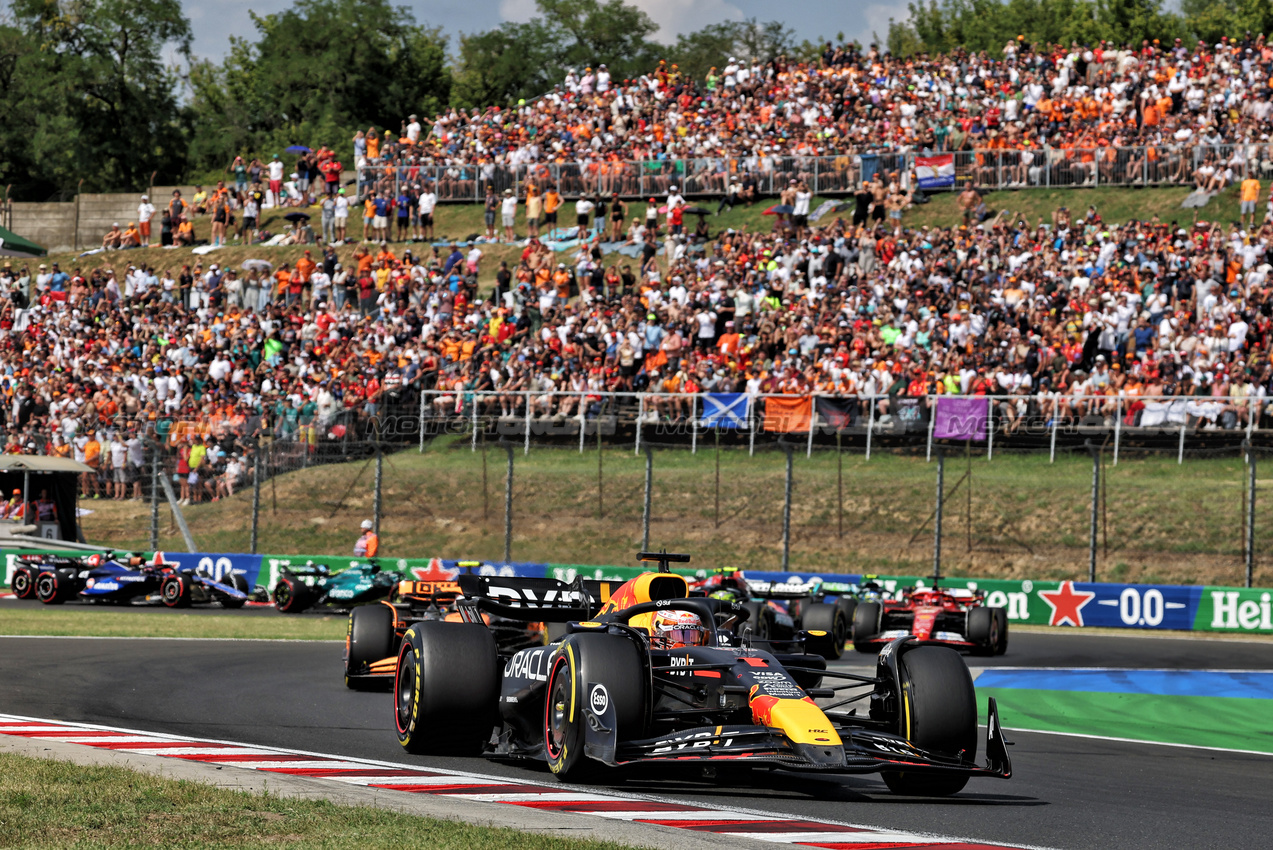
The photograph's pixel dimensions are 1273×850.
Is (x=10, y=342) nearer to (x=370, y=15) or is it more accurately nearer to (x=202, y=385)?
(x=202, y=385)

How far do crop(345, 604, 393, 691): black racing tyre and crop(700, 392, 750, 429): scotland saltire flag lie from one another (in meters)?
16.0

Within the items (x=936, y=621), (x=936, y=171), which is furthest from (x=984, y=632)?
(x=936, y=171)

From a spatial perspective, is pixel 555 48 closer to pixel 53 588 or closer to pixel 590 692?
pixel 53 588

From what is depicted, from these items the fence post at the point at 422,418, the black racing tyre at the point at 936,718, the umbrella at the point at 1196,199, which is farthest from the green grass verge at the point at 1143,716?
the umbrella at the point at 1196,199

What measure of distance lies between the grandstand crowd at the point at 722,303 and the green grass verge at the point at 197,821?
21777 mm

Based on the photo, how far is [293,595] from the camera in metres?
24.8

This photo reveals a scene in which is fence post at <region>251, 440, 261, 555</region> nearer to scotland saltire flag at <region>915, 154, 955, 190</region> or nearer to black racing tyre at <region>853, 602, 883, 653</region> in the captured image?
black racing tyre at <region>853, 602, 883, 653</region>

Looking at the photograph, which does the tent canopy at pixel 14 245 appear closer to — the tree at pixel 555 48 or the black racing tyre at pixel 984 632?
the black racing tyre at pixel 984 632

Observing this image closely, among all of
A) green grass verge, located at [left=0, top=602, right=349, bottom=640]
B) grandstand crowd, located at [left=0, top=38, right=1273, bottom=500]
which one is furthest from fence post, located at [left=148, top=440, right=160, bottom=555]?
green grass verge, located at [left=0, top=602, right=349, bottom=640]

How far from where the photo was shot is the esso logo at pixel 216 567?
2775 centimetres

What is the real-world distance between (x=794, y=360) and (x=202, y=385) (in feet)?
46.1

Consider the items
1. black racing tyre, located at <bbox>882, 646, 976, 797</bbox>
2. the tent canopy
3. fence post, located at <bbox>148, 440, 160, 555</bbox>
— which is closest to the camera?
black racing tyre, located at <bbox>882, 646, 976, 797</bbox>

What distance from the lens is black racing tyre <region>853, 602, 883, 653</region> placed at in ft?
67.1

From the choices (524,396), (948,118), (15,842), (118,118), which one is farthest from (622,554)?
(118,118)
